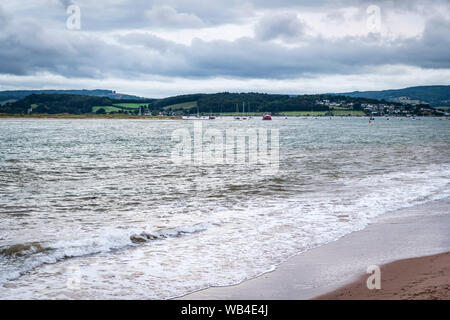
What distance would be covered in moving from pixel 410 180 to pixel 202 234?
14.3 meters

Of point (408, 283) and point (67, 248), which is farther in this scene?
point (67, 248)

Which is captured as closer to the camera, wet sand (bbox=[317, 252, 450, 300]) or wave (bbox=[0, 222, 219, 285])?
wet sand (bbox=[317, 252, 450, 300])

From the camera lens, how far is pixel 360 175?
23.2 m

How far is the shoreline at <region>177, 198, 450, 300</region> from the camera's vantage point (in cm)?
695

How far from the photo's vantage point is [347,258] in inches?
347

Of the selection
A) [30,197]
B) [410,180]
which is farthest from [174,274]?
[410,180]

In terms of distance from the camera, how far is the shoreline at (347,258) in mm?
6945
